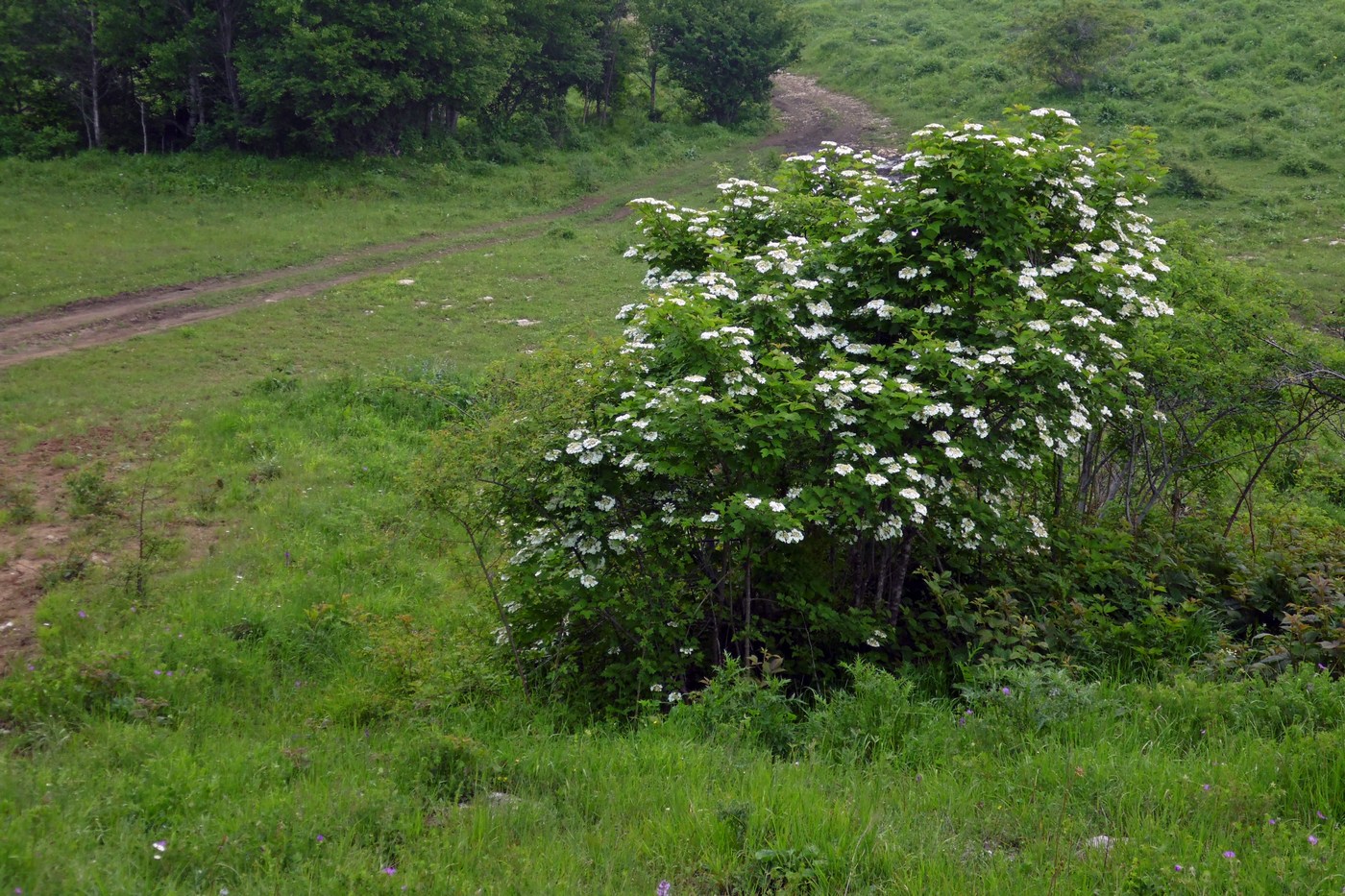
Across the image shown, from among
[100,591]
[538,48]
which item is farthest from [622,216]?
[100,591]

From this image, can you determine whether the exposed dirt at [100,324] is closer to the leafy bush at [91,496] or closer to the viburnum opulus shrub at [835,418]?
the leafy bush at [91,496]

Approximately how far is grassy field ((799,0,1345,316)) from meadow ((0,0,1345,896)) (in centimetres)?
1361

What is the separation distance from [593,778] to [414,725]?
1485 millimetres

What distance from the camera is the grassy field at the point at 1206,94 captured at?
21500 mm

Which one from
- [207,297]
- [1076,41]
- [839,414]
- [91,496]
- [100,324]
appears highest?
[1076,41]

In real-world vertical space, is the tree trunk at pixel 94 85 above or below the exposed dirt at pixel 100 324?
above

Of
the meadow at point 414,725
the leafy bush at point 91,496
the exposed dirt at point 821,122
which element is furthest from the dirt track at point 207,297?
the exposed dirt at point 821,122

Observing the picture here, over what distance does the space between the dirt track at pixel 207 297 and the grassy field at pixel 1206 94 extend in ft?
47.6

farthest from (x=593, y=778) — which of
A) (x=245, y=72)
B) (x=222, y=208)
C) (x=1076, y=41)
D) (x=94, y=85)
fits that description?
(x=1076, y=41)

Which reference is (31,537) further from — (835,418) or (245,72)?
(245,72)

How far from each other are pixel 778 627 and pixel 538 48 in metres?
27.5

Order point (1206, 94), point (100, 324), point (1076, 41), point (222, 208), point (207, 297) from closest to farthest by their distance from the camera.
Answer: point (100, 324), point (207, 297), point (222, 208), point (1206, 94), point (1076, 41)

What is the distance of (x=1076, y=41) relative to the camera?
3031cm

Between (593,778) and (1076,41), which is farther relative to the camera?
(1076,41)
